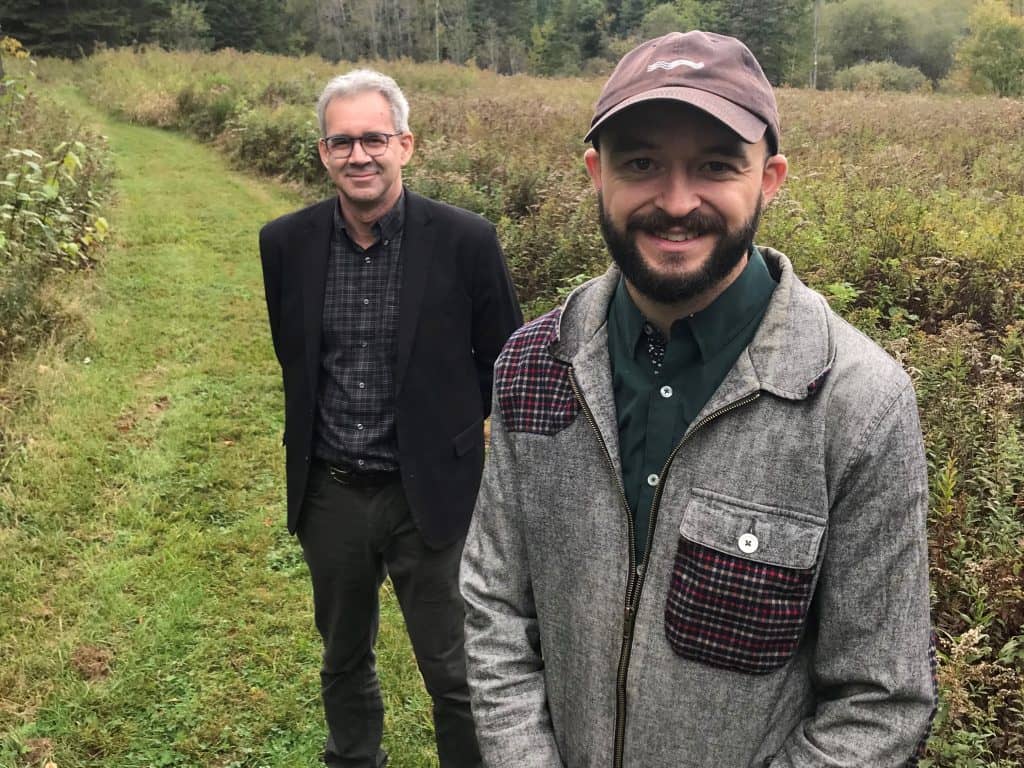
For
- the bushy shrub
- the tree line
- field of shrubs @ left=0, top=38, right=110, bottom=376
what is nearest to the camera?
field of shrubs @ left=0, top=38, right=110, bottom=376

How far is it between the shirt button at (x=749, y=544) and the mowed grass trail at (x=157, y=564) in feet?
8.41

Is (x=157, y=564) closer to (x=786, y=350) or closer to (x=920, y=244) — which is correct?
(x=786, y=350)

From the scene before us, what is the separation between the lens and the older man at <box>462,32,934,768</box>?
121 cm

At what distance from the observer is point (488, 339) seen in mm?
2932

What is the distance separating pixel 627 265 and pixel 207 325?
7.40 m

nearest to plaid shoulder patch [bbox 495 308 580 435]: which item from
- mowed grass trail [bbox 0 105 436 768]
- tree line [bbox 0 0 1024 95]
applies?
mowed grass trail [bbox 0 105 436 768]

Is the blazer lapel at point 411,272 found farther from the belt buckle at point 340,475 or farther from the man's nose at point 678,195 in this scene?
the man's nose at point 678,195

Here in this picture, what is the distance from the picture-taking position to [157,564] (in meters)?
4.52

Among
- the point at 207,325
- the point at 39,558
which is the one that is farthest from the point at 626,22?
the point at 39,558

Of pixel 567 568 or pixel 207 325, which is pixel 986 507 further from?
pixel 207 325

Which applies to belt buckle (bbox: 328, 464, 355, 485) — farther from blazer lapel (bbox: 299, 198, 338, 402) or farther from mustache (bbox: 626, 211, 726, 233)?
mustache (bbox: 626, 211, 726, 233)

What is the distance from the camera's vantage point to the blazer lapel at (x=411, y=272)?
2.68 m

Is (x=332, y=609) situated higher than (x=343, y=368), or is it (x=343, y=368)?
(x=343, y=368)

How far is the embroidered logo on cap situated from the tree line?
38.9m
